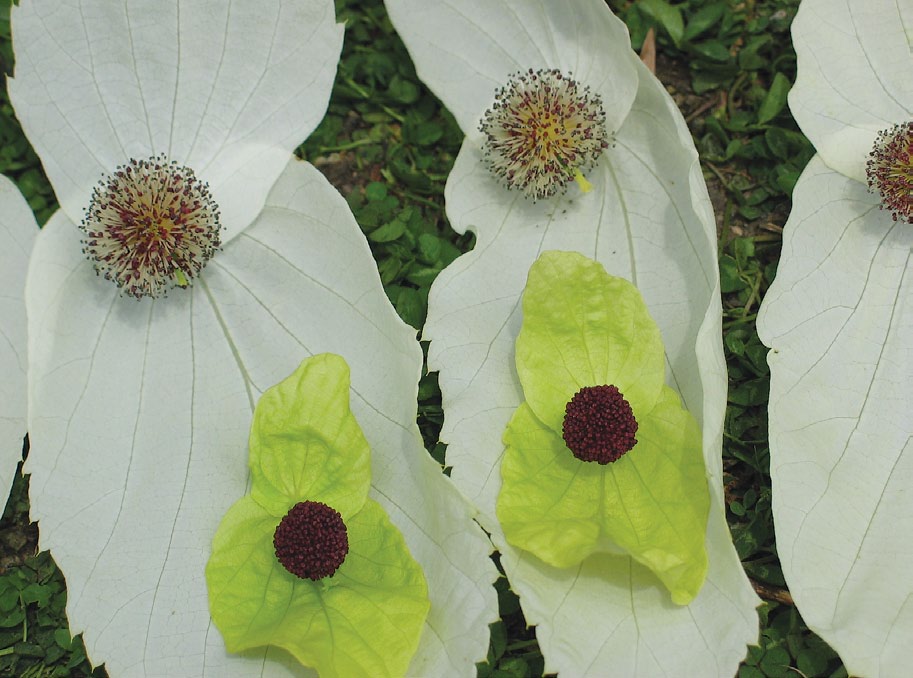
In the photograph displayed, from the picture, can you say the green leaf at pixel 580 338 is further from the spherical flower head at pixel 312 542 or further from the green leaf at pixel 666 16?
the green leaf at pixel 666 16

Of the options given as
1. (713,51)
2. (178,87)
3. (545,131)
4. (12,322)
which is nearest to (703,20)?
(713,51)

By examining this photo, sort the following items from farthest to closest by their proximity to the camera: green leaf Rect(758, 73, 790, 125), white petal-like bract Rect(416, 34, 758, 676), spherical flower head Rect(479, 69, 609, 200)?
green leaf Rect(758, 73, 790, 125), spherical flower head Rect(479, 69, 609, 200), white petal-like bract Rect(416, 34, 758, 676)

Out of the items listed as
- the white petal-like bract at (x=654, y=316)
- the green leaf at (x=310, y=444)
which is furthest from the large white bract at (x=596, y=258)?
the green leaf at (x=310, y=444)

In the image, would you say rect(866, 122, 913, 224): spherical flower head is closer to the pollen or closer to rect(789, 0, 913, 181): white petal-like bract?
rect(789, 0, 913, 181): white petal-like bract

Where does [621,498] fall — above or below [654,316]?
below

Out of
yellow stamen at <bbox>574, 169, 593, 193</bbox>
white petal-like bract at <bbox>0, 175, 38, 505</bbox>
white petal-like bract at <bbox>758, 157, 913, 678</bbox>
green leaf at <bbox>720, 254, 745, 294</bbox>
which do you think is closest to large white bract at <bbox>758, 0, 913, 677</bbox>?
white petal-like bract at <bbox>758, 157, 913, 678</bbox>

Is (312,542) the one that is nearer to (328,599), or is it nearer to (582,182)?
(328,599)

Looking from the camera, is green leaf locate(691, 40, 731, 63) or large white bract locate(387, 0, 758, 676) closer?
large white bract locate(387, 0, 758, 676)
